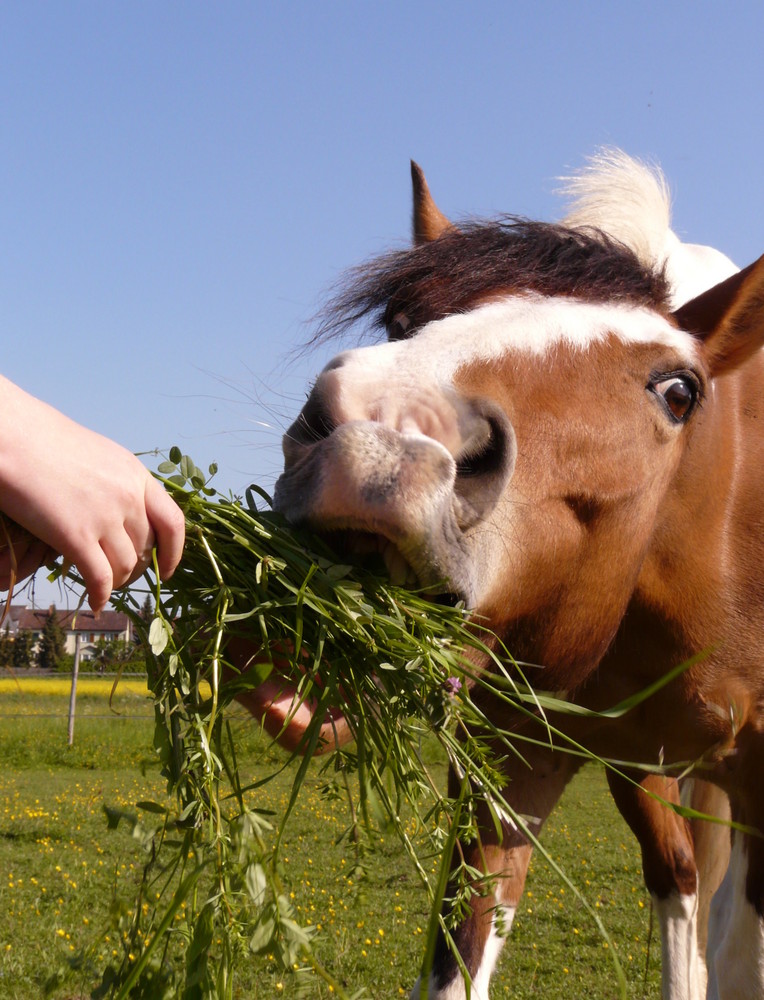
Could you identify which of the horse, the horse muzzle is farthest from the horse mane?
the horse muzzle

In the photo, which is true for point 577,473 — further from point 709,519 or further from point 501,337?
point 709,519

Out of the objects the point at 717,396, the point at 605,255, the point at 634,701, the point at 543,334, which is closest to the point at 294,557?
the point at 634,701

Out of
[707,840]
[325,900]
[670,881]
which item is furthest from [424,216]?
[325,900]

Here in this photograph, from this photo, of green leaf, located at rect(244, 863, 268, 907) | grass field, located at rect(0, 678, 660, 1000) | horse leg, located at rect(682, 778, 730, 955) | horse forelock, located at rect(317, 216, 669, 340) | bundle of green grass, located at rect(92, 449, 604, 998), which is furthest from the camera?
horse leg, located at rect(682, 778, 730, 955)

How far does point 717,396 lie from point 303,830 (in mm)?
7091

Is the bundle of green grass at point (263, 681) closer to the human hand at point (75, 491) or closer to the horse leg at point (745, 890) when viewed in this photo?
the human hand at point (75, 491)

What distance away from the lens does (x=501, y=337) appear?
78.5 inches

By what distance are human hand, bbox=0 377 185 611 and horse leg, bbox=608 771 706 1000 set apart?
9.37 ft

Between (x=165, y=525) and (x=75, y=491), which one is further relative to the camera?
(x=165, y=525)

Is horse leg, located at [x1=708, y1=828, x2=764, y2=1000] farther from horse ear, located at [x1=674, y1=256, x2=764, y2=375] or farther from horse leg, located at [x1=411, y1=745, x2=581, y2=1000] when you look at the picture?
horse ear, located at [x1=674, y1=256, x2=764, y2=375]

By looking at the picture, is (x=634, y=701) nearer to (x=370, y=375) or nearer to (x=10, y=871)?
(x=370, y=375)

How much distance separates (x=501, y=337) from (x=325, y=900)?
5025mm

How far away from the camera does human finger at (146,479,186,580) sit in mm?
1373

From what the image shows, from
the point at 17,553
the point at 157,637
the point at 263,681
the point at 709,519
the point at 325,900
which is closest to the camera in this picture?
the point at 17,553
